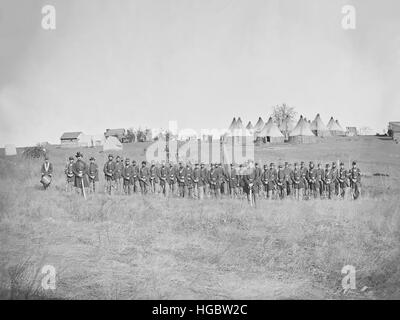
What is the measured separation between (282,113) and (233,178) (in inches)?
1804

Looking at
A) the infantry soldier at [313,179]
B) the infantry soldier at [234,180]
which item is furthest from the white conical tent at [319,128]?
the infantry soldier at [234,180]

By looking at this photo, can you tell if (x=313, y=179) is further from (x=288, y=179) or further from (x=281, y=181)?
(x=281, y=181)

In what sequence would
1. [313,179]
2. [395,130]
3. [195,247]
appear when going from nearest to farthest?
[195,247] → [313,179] → [395,130]

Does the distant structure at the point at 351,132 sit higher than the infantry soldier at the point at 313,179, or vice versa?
the distant structure at the point at 351,132

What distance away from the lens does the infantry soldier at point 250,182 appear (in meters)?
13.7

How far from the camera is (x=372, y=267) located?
27.9 feet

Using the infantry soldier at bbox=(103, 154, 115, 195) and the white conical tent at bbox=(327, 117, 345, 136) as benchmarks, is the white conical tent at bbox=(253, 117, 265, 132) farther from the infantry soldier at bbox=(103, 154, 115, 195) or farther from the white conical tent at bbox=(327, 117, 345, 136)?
the infantry soldier at bbox=(103, 154, 115, 195)

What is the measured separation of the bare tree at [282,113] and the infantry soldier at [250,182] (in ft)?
143

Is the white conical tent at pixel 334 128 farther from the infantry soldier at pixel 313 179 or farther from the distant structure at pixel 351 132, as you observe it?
the infantry soldier at pixel 313 179

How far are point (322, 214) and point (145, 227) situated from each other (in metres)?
5.32

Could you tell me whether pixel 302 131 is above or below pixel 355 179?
above

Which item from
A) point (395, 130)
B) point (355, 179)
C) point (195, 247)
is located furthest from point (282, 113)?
point (195, 247)

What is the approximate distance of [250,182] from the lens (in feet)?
45.4

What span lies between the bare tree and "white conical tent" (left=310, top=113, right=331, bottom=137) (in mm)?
4476
